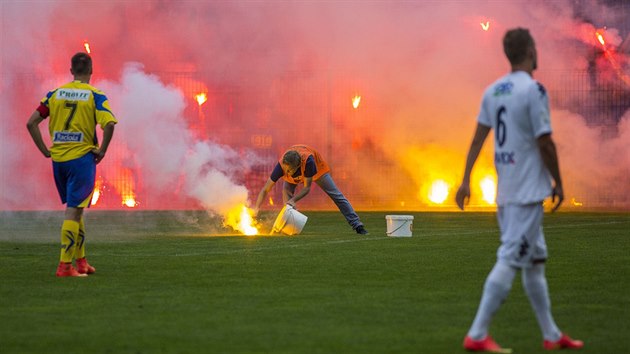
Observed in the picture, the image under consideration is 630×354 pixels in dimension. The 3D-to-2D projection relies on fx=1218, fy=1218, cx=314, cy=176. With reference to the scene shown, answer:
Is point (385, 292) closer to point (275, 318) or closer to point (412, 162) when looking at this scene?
point (275, 318)

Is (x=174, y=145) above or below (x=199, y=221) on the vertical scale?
above

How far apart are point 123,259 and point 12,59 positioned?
1328 cm

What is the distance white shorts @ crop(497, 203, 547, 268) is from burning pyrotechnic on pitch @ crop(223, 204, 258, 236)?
44.0 ft

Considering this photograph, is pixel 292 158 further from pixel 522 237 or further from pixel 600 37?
pixel 600 37

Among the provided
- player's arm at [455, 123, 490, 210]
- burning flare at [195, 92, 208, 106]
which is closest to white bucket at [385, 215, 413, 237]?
player's arm at [455, 123, 490, 210]

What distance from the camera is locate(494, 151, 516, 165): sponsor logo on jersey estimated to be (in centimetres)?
804

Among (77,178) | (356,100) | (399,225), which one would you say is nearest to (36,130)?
(77,178)

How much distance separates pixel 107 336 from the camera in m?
8.51

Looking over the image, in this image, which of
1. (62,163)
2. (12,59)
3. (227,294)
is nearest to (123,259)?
(62,163)

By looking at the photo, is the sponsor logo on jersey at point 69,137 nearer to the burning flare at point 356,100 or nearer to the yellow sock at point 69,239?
the yellow sock at point 69,239

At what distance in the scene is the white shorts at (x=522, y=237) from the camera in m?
7.88

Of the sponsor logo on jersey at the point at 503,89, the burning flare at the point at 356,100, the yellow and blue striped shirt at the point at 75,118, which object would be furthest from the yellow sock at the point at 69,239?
the burning flare at the point at 356,100

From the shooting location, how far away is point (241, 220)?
73.0 ft

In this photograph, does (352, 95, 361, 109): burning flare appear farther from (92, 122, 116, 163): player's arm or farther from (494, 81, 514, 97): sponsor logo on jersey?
(494, 81, 514, 97): sponsor logo on jersey
